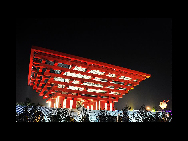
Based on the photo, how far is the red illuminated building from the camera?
742 inches

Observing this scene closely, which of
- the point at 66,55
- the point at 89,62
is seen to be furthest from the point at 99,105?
the point at 66,55

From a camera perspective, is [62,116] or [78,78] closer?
[62,116]

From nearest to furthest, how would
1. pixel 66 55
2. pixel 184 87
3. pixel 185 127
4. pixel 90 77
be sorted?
1. pixel 185 127
2. pixel 184 87
3. pixel 66 55
4. pixel 90 77

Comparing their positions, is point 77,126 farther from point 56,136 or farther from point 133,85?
point 133,85

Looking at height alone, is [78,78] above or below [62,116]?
above

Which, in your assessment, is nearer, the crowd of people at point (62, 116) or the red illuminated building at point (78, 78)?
the crowd of people at point (62, 116)

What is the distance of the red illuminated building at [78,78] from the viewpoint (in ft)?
61.8

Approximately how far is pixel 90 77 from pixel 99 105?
21.7 feet

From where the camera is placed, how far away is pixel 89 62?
20656 mm

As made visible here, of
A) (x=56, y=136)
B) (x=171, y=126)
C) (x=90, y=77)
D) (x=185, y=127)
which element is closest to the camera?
(x=56, y=136)

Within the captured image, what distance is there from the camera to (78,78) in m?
22.6

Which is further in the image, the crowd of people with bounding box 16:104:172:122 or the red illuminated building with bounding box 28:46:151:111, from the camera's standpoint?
the red illuminated building with bounding box 28:46:151:111

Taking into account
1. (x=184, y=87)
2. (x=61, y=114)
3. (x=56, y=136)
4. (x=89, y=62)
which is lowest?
(x=56, y=136)

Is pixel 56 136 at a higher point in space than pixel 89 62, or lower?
lower
